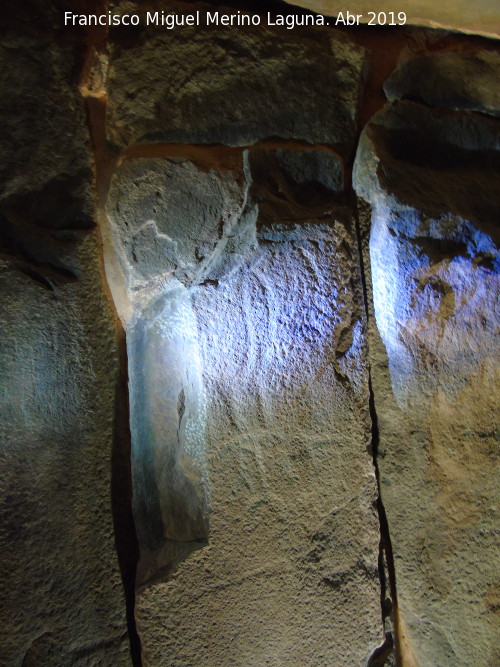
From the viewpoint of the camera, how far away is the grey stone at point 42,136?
1151mm

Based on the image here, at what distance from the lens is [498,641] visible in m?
1.26

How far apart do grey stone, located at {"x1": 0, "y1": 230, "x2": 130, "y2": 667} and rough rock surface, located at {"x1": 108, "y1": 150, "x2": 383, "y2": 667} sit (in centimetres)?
10

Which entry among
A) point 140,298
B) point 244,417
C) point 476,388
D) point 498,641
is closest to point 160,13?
point 140,298

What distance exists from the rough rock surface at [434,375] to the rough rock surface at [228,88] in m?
0.13

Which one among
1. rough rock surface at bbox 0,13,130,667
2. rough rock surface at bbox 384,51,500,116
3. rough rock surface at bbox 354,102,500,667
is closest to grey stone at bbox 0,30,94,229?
rough rock surface at bbox 0,13,130,667

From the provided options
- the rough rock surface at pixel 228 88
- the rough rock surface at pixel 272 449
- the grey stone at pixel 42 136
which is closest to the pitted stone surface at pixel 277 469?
the rough rock surface at pixel 272 449

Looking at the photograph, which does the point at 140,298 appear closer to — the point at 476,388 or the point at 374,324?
the point at 374,324

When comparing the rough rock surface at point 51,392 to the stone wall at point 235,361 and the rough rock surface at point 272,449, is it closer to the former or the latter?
the stone wall at point 235,361

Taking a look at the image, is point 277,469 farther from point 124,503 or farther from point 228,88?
point 228,88

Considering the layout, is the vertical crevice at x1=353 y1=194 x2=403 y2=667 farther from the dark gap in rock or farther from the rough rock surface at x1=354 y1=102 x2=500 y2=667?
the dark gap in rock

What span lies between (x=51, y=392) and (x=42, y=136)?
55 cm

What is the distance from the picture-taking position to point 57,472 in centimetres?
117

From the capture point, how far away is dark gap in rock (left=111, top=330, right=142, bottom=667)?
3.98 feet

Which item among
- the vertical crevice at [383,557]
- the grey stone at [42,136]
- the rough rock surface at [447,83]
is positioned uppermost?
the rough rock surface at [447,83]
